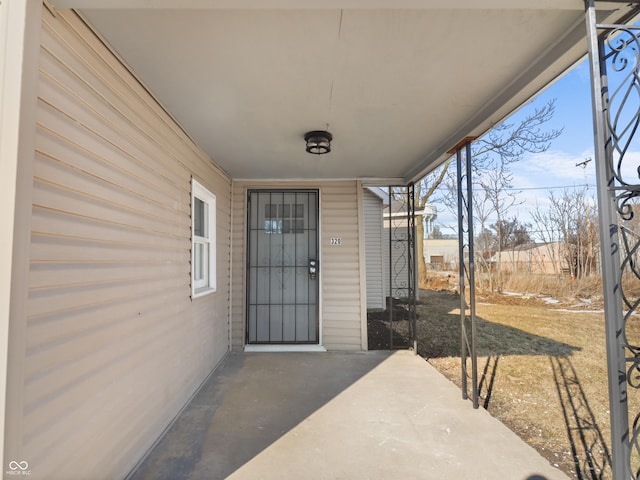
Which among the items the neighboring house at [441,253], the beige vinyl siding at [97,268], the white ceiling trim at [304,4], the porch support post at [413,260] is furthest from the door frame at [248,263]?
the neighboring house at [441,253]

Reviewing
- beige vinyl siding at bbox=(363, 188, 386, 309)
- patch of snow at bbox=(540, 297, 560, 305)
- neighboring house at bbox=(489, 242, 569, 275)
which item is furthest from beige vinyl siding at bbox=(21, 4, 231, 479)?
neighboring house at bbox=(489, 242, 569, 275)

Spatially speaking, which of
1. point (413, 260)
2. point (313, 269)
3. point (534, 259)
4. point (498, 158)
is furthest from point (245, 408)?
point (498, 158)

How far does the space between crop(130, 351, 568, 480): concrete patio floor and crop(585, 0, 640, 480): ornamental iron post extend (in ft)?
3.41

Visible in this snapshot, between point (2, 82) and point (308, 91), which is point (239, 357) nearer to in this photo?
point (308, 91)

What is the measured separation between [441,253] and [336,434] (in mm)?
12525

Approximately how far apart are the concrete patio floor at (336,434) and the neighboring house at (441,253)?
10003mm

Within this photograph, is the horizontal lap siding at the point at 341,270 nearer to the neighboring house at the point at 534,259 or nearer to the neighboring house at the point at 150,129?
the neighboring house at the point at 150,129

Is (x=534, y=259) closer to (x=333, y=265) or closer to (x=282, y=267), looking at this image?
(x=333, y=265)

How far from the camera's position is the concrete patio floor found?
6.69 feet

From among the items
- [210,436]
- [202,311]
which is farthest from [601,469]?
[202,311]

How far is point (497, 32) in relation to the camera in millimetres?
Result: 1652

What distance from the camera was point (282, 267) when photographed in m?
4.91

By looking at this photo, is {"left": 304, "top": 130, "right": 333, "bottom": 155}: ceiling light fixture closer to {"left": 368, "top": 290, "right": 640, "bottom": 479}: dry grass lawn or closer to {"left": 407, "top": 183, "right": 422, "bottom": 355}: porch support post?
{"left": 407, "top": 183, "right": 422, "bottom": 355}: porch support post

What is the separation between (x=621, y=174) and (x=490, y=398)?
2.70 m
